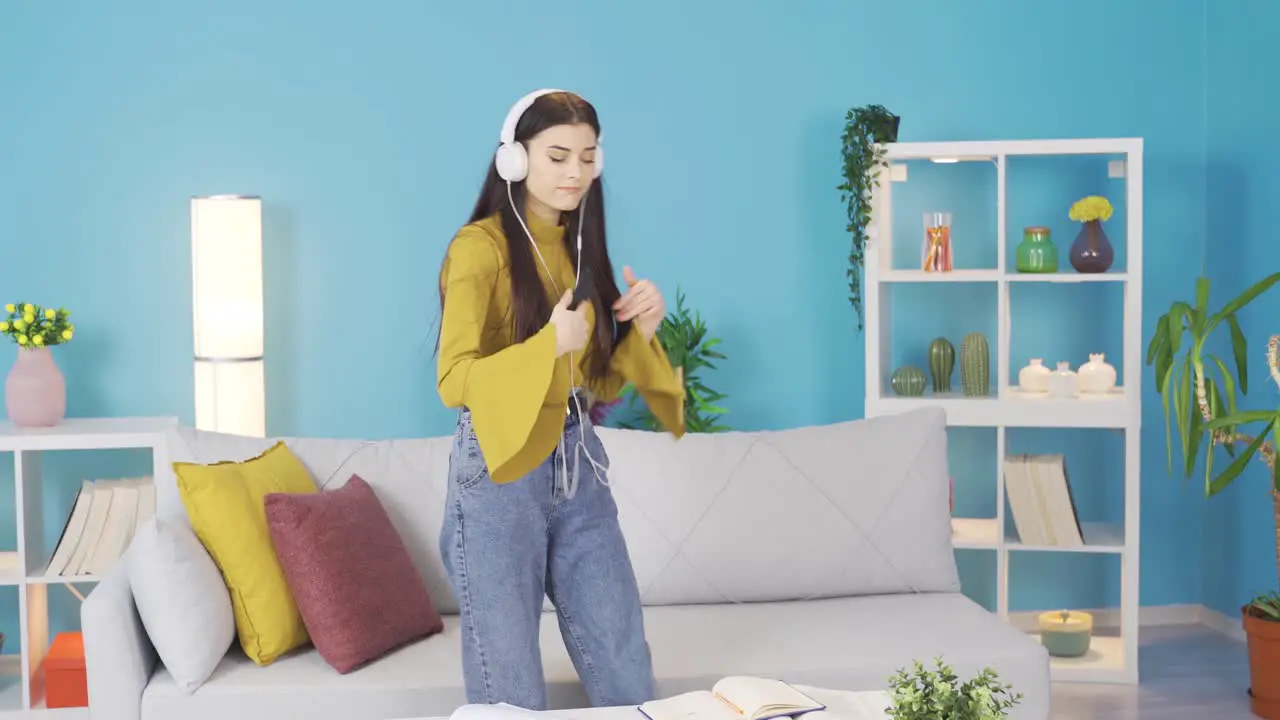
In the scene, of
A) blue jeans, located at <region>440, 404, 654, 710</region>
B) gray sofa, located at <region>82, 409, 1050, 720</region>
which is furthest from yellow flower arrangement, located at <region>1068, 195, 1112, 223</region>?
blue jeans, located at <region>440, 404, 654, 710</region>

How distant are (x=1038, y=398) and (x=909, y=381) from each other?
0.39 meters

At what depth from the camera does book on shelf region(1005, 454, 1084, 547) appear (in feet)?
14.0

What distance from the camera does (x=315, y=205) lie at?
450cm

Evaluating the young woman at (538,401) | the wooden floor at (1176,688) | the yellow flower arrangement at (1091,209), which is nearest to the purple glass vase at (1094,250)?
the yellow flower arrangement at (1091,209)

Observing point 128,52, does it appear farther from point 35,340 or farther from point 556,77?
point 556,77

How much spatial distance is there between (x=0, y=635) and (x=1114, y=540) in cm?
333

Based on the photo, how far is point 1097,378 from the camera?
4297 mm

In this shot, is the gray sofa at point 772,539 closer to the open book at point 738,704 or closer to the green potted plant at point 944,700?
the open book at point 738,704

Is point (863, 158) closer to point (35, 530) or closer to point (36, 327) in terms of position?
point (36, 327)

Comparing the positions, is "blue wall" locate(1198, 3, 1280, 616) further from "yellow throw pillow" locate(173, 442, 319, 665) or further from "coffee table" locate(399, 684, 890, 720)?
"yellow throw pillow" locate(173, 442, 319, 665)

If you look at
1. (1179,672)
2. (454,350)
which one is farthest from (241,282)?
(1179,672)

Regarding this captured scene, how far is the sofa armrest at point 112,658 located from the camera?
2830 millimetres

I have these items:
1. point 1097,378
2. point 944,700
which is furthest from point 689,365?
point 944,700

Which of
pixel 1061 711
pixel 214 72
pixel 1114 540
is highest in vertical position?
pixel 214 72
